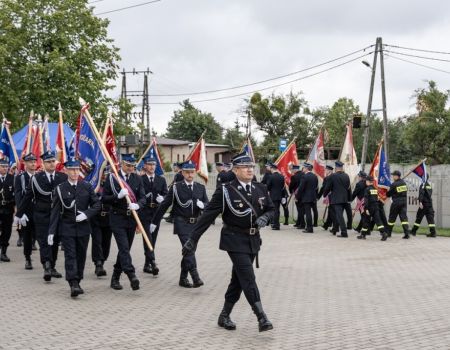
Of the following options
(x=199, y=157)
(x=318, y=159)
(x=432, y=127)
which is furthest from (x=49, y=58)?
(x=432, y=127)

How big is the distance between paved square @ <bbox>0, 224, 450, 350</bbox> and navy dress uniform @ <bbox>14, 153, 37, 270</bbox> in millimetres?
308

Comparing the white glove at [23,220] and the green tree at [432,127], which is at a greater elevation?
the green tree at [432,127]

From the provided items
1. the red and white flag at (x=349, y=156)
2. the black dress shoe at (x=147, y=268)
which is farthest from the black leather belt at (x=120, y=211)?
the red and white flag at (x=349, y=156)

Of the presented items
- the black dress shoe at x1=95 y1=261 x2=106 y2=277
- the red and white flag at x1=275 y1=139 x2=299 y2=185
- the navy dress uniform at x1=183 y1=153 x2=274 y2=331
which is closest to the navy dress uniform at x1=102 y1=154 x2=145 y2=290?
the black dress shoe at x1=95 y1=261 x2=106 y2=277

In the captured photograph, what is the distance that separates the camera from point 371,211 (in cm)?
1683

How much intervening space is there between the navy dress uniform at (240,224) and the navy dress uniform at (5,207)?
6847mm

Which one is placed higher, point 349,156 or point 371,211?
point 349,156

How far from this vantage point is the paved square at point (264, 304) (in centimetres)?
702

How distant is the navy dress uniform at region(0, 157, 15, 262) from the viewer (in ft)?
43.4

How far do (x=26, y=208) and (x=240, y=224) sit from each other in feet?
18.4

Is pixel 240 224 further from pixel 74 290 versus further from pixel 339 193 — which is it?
pixel 339 193

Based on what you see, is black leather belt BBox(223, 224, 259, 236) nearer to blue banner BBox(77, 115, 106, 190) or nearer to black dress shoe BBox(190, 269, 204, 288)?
black dress shoe BBox(190, 269, 204, 288)

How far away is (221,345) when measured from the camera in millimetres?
6824

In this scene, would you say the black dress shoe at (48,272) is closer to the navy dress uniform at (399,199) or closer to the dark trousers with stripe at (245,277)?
the dark trousers with stripe at (245,277)
